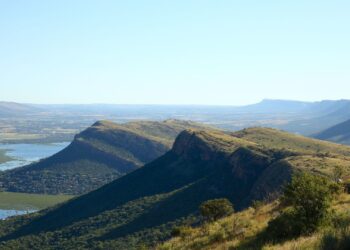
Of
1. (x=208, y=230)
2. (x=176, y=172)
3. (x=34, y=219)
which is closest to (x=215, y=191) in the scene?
(x=176, y=172)

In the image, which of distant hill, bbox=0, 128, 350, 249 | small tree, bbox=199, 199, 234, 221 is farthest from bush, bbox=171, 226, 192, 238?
distant hill, bbox=0, 128, 350, 249

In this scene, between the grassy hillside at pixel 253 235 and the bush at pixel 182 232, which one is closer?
the grassy hillside at pixel 253 235

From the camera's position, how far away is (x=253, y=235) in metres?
24.0

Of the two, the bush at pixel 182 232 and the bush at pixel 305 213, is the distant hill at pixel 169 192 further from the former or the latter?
the bush at pixel 305 213

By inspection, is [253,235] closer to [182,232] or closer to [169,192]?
[182,232]

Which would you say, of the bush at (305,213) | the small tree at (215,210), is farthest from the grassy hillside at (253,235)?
the small tree at (215,210)

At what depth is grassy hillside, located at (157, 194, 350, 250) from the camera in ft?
57.1

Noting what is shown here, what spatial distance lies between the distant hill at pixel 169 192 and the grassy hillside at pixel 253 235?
227 ft

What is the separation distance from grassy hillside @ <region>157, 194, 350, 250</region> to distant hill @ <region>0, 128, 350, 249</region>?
2719 inches

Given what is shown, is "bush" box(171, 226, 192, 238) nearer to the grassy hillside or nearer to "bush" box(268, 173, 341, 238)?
the grassy hillside

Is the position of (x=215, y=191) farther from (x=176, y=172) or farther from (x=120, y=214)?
(x=176, y=172)

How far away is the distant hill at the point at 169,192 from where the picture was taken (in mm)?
120500

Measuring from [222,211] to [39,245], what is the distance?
10297cm

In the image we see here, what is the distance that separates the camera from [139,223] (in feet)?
411
